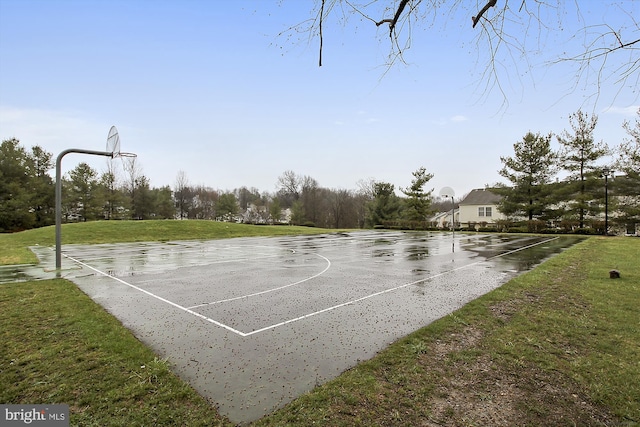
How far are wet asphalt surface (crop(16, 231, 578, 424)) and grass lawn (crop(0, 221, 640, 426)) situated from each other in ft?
0.87

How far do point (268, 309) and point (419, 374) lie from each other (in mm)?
3204

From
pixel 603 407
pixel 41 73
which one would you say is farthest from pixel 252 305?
pixel 41 73

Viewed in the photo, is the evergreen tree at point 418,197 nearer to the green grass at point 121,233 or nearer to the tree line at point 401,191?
the tree line at point 401,191

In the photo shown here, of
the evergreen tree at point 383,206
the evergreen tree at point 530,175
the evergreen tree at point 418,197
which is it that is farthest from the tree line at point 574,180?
the evergreen tree at point 383,206

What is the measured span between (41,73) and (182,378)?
17233mm

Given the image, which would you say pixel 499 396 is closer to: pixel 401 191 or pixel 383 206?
pixel 401 191

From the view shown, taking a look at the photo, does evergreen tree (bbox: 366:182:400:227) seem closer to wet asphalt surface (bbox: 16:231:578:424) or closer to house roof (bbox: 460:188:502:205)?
house roof (bbox: 460:188:502:205)

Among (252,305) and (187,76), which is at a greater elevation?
(187,76)

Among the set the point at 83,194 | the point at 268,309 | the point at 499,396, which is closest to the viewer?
the point at 499,396

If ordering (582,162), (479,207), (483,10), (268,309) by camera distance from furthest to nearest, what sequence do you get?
(479,207), (582,162), (268,309), (483,10)

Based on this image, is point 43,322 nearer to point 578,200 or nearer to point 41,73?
point 41,73

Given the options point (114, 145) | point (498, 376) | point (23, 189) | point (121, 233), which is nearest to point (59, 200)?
point (114, 145)

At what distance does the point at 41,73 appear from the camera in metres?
13.6

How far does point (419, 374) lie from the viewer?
318cm
